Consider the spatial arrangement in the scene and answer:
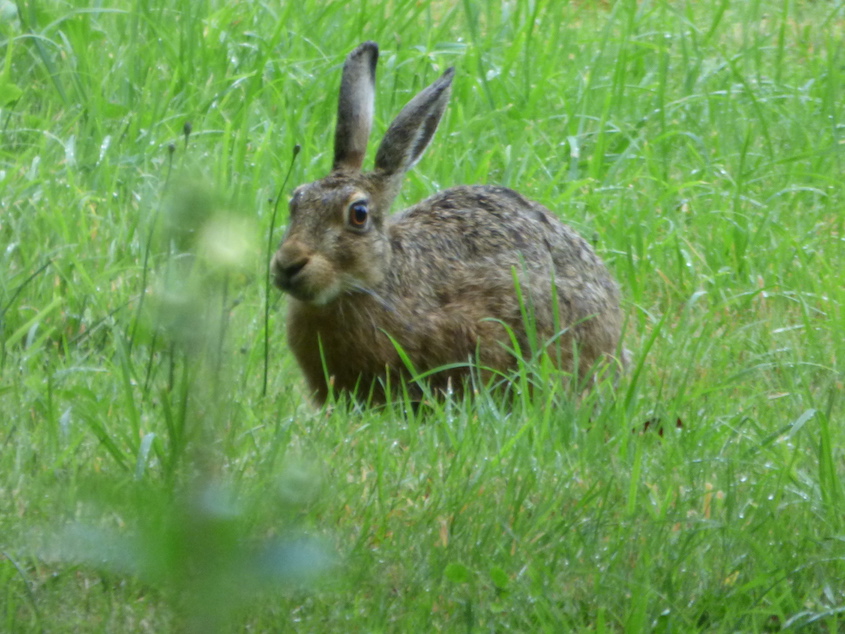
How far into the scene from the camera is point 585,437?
370 centimetres

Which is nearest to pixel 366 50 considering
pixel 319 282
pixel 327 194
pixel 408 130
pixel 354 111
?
pixel 354 111

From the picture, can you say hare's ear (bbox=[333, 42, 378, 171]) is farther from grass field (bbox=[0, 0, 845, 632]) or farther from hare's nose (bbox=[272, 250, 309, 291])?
hare's nose (bbox=[272, 250, 309, 291])

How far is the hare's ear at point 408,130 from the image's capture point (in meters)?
4.94

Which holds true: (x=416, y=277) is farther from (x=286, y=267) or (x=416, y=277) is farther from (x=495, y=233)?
(x=286, y=267)

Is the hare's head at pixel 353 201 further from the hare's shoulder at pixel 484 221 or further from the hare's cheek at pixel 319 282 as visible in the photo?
the hare's shoulder at pixel 484 221

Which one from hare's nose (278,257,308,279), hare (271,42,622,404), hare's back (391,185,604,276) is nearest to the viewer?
hare's nose (278,257,308,279)

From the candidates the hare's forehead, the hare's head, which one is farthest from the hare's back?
the hare's forehead

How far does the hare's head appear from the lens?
4457 millimetres

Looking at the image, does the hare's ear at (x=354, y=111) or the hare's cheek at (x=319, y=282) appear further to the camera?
the hare's ear at (x=354, y=111)

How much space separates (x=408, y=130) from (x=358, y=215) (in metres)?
0.43

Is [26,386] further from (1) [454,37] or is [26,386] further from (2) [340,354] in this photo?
(1) [454,37]

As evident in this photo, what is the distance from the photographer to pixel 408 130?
4.96 meters

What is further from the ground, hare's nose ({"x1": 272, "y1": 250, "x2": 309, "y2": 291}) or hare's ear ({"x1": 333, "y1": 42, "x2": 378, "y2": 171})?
hare's ear ({"x1": 333, "y1": 42, "x2": 378, "y2": 171})

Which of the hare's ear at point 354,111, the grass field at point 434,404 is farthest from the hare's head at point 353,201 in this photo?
the grass field at point 434,404
